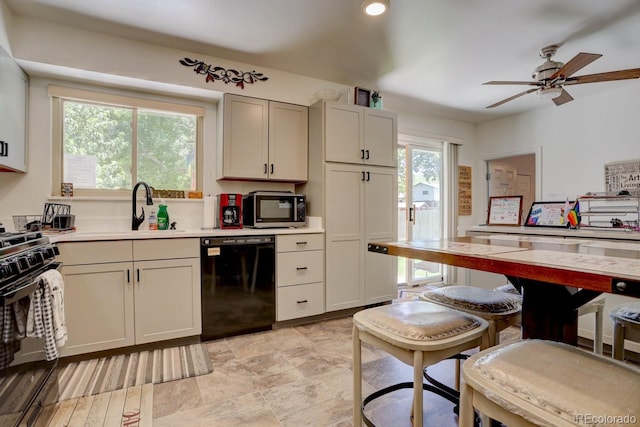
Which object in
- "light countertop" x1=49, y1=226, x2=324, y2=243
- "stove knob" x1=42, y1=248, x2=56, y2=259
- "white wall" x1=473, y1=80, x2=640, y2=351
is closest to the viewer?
"stove knob" x1=42, y1=248, x2=56, y2=259

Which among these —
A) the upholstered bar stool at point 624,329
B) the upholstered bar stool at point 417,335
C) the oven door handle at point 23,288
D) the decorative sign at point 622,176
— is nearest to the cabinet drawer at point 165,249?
the oven door handle at point 23,288

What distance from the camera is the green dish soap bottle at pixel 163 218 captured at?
2812 millimetres

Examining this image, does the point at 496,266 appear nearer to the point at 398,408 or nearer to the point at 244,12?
the point at 398,408

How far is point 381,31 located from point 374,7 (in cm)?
40

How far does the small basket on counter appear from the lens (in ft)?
7.35

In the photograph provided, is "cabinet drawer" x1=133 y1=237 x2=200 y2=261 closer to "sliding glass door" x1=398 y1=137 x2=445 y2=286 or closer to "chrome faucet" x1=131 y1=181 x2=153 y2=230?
"chrome faucet" x1=131 y1=181 x2=153 y2=230

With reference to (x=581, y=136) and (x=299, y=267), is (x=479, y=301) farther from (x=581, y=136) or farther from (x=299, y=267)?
(x=581, y=136)

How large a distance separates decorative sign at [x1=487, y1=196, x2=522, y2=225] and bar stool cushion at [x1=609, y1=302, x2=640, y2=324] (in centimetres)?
164

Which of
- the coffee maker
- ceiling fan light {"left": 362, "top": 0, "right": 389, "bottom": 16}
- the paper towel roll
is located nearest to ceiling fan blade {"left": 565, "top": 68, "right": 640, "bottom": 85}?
ceiling fan light {"left": 362, "top": 0, "right": 389, "bottom": 16}

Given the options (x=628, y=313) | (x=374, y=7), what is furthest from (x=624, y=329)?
(x=374, y=7)

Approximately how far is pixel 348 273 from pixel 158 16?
268 cm

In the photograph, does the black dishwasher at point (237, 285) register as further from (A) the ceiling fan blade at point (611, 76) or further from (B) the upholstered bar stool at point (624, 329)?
(A) the ceiling fan blade at point (611, 76)

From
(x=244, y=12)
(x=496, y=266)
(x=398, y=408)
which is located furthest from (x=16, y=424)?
(x=244, y=12)

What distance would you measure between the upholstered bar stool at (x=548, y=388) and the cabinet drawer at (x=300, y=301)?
6.74ft
